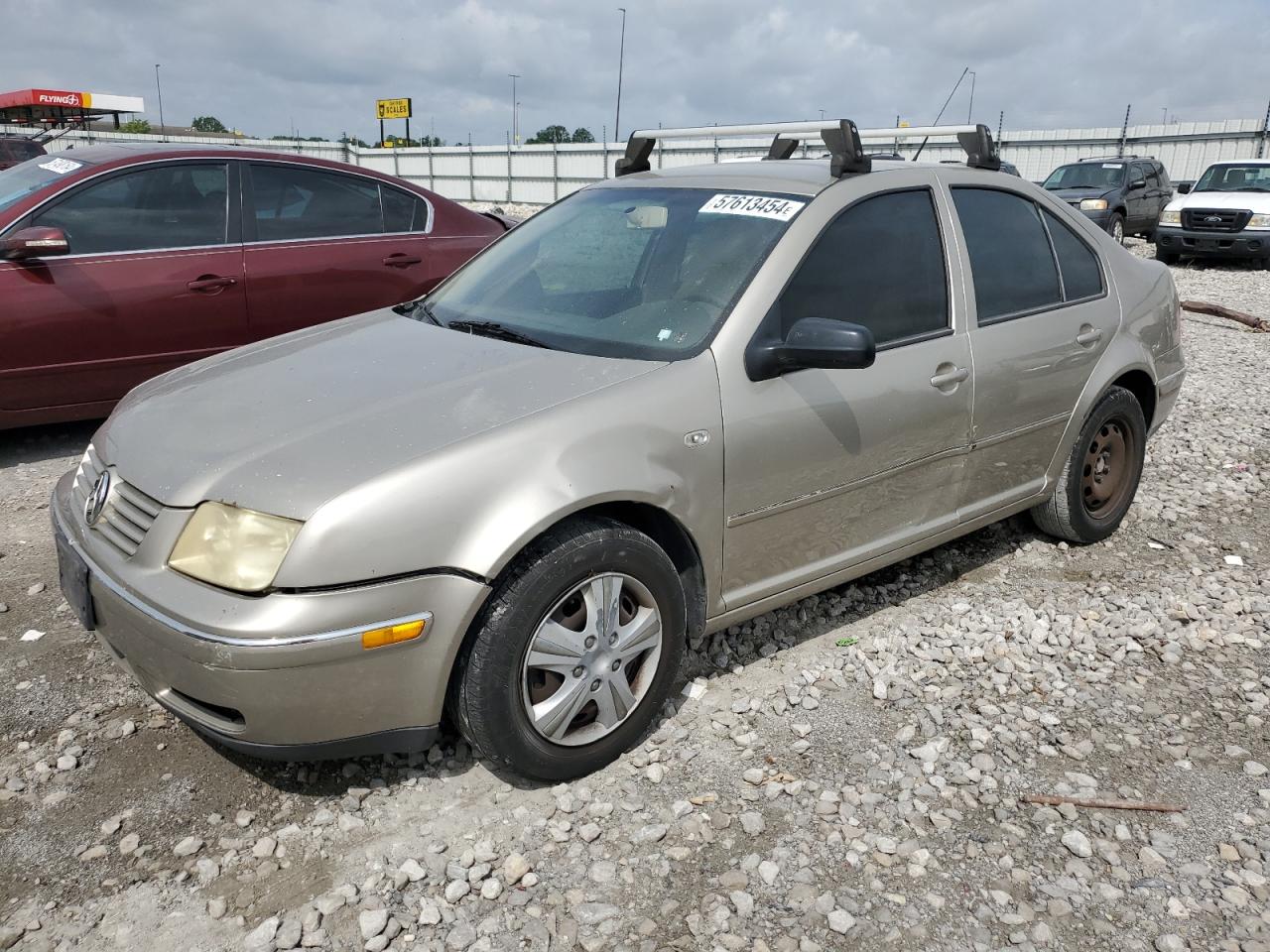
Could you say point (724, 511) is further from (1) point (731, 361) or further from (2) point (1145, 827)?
(2) point (1145, 827)

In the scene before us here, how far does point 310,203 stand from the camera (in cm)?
600

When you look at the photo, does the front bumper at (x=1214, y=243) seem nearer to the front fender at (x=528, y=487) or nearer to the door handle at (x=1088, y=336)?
the door handle at (x=1088, y=336)

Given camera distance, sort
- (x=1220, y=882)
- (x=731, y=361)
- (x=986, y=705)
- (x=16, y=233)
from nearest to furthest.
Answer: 1. (x=1220, y=882)
2. (x=731, y=361)
3. (x=986, y=705)
4. (x=16, y=233)

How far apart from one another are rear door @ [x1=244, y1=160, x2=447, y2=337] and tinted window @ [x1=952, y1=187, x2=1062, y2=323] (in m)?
3.59

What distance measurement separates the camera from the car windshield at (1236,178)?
16.7 metres

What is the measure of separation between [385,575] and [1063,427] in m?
2.91

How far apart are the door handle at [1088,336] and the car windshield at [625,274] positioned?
149 cm

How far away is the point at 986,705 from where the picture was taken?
332cm

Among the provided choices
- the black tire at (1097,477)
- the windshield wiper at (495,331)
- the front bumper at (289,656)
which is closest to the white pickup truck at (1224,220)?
the black tire at (1097,477)

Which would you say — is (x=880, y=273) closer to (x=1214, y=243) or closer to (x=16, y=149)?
(x=16, y=149)

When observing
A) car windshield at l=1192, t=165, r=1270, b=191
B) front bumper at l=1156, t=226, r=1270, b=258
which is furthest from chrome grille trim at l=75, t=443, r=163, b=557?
car windshield at l=1192, t=165, r=1270, b=191

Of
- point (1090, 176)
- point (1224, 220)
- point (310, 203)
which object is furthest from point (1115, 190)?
point (310, 203)

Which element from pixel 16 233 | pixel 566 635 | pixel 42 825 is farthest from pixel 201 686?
pixel 16 233

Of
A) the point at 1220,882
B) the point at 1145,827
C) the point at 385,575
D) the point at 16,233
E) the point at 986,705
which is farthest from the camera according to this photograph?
the point at 16,233
